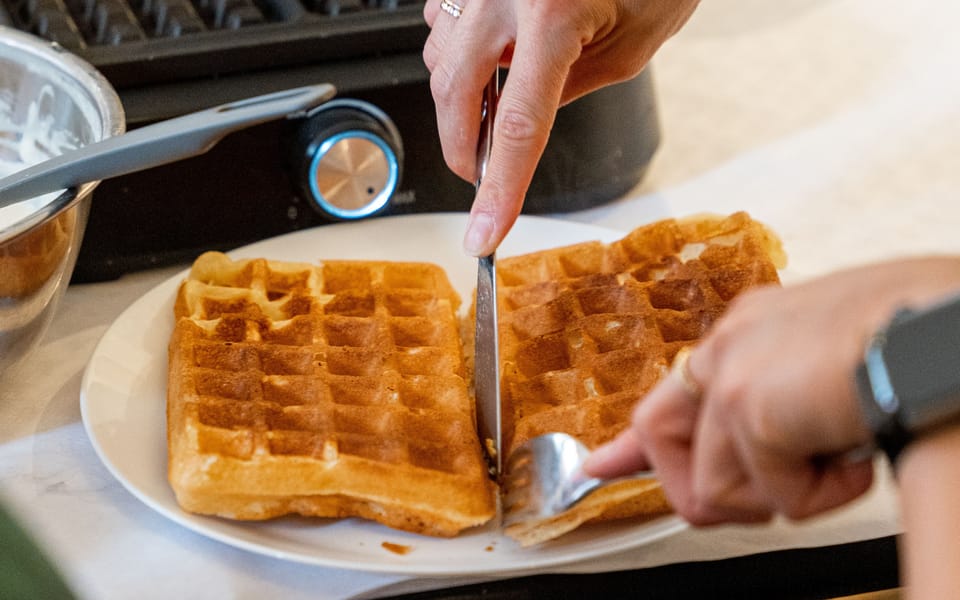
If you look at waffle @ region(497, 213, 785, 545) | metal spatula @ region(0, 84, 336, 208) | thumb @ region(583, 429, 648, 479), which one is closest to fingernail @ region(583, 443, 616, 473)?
thumb @ region(583, 429, 648, 479)

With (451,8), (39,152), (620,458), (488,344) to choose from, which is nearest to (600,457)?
(620,458)

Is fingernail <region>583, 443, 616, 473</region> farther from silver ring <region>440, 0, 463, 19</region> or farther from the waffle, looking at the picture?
silver ring <region>440, 0, 463, 19</region>

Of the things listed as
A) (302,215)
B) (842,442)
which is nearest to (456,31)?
(302,215)

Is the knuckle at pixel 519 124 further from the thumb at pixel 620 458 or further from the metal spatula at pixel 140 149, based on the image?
the thumb at pixel 620 458

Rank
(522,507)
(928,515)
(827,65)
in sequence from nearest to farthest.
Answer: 1. (928,515)
2. (522,507)
3. (827,65)

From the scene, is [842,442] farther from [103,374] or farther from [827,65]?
[827,65]

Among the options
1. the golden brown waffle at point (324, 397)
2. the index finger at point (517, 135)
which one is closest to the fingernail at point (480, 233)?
the index finger at point (517, 135)

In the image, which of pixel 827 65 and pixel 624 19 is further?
pixel 827 65
